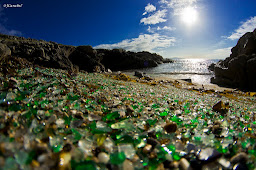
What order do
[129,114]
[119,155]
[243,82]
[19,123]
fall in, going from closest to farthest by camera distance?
[119,155] → [19,123] → [129,114] → [243,82]

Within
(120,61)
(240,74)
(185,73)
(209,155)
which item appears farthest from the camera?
(120,61)

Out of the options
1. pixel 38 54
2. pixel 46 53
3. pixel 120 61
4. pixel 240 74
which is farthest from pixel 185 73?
pixel 120 61

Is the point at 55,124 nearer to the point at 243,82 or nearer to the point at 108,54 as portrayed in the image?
the point at 243,82

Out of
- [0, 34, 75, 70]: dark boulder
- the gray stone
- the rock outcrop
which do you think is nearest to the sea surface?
the rock outcrop

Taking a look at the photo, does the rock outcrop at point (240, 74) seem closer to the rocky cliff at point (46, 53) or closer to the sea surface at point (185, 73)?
the sea surface at point (185, 73)

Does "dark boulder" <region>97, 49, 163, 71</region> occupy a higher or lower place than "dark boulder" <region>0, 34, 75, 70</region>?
higher

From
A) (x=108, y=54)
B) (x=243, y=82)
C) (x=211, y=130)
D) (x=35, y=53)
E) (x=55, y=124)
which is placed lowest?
(x=243, y=82)

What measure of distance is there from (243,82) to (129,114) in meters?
21.8

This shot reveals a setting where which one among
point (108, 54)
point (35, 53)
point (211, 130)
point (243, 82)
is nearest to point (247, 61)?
point (243, 82)

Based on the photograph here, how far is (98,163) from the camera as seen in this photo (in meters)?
0.96

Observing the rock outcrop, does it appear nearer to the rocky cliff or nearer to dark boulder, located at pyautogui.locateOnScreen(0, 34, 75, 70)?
the rocky cliff

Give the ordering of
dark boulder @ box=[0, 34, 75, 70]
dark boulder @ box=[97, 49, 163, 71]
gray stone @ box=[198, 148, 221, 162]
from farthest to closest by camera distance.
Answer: dark boulder @ box=[97, 49, 163, 71]
dark boulder @ box=[0, 34, 75, 70]
gray stone @ box=[198, 148, 221, 162]

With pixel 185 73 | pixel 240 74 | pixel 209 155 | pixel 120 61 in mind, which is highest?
pixel 120 61

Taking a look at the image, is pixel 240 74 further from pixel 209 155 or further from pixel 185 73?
pixel 209 155
